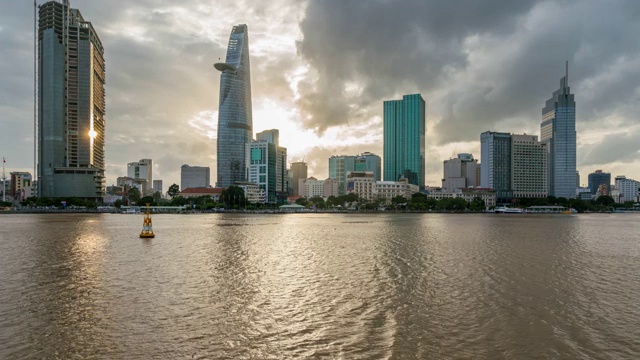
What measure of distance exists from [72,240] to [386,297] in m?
52.4

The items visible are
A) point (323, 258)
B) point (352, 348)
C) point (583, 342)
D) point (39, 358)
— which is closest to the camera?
point (39, 358)

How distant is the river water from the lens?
1694 centimetres

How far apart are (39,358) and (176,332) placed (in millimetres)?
5208

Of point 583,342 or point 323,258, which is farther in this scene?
point 323,258

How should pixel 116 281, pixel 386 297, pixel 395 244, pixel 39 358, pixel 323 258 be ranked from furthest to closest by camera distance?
pixel 395 244 < pixel 323 258 < pixel 116 281 < pixel 386 297 < pixel 39 358

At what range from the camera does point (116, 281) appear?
29.7m

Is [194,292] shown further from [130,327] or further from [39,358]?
[39,358]

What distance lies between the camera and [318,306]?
23.2 meters

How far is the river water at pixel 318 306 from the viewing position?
16938 mm

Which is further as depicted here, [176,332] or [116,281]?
[116,281]

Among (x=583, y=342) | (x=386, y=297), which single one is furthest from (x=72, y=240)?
(x=583, y=342)

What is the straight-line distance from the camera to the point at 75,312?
71.6ft

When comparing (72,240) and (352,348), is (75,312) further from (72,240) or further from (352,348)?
(72,240)

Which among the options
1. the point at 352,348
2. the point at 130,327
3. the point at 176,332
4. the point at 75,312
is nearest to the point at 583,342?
the point at 352,348
